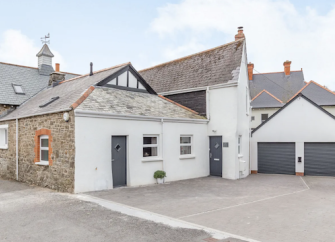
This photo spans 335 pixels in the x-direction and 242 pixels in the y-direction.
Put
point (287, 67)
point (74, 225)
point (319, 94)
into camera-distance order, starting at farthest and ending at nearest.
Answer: point (287, 67), point (319, 94), point (74, 225)

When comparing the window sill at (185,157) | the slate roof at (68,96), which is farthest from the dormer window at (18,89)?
the window sill at (185,157)

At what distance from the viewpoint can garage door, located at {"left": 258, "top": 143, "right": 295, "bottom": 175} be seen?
17.3 metres

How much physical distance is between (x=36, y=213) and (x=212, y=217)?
15.9ft

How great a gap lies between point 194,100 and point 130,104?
4.96 meters

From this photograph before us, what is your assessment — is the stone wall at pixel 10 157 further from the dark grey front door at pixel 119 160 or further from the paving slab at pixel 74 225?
the dark grey front door at pixel 119 160

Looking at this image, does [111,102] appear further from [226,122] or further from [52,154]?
[226,122]

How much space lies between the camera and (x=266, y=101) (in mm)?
29844

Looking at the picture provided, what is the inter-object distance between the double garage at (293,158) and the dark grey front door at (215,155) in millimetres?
4310

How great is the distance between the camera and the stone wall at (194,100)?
54.0ft

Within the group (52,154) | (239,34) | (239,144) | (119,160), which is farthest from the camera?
(239,34)

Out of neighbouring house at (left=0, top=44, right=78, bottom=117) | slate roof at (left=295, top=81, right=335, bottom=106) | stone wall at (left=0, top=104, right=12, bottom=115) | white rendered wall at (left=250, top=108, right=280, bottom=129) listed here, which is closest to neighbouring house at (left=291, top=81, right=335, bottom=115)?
slate roof at (left=295, top=81, right=335, bottom=106)

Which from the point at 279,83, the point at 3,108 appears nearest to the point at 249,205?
the point at 3,108

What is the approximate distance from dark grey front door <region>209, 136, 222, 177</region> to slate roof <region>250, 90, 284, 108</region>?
1570 cm

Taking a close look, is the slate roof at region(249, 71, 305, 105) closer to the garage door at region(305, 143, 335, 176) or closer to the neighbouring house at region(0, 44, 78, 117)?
the garage door at region(305, 143, 335, 176)
